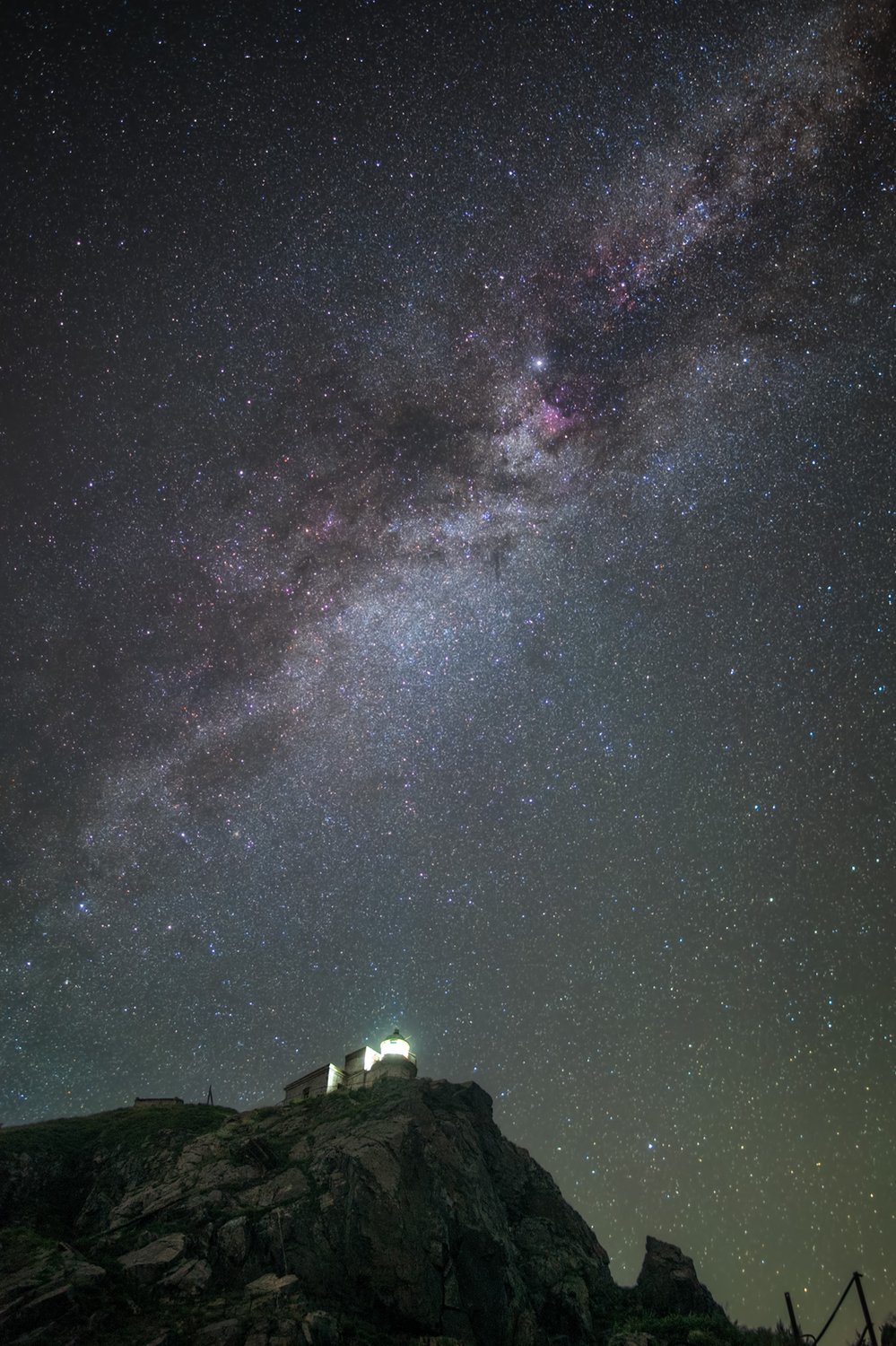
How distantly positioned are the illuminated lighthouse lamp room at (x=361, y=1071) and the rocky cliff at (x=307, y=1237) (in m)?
4.58

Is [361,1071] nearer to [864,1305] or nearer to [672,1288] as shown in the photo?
[672,1288]

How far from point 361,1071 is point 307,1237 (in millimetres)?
19814

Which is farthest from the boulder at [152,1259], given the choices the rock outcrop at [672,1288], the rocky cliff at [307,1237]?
the rock outcrop at [672,1288]

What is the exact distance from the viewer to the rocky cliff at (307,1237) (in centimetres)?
2502

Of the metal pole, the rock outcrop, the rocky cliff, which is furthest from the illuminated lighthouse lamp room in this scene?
the metal pole

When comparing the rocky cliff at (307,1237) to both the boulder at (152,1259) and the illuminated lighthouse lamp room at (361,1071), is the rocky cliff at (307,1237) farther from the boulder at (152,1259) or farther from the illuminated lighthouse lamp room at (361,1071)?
the illuminated lighthouse lamp room at (361,1071)

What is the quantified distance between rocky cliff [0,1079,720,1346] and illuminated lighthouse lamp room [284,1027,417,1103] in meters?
4.58

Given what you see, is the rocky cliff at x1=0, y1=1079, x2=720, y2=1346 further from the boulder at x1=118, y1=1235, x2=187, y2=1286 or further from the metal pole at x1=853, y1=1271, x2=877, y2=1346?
the metal pole at x1=853, y1=1271, x2=877, y2=1346

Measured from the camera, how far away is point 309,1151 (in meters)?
35.8

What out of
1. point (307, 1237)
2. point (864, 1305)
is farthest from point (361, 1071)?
point (864, 1305)

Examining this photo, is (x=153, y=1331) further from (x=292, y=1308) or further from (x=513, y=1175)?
(x=513, y=1175)

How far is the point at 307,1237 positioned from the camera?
29.7m

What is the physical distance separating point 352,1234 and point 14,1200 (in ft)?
62.5

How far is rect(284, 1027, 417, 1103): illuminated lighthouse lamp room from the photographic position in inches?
1890
